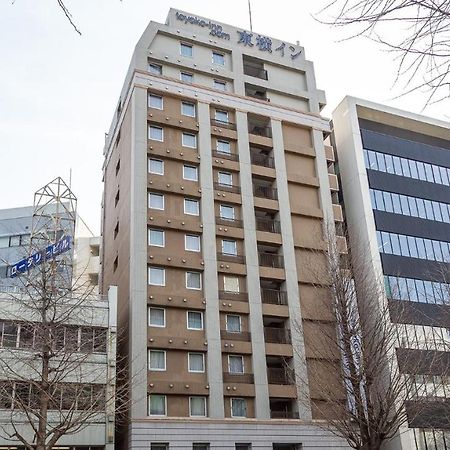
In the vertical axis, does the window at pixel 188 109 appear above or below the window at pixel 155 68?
below

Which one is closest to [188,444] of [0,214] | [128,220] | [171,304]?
[171,304]

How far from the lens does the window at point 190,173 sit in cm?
3962

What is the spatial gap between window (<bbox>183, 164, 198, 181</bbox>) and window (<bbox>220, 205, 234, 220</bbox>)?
8.70 ft

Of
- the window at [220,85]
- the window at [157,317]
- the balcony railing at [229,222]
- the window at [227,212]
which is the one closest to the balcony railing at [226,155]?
the window at [227,212]

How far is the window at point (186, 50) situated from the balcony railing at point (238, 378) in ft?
75.3

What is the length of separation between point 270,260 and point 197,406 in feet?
36.4

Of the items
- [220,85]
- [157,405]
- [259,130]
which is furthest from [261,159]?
[157,405]

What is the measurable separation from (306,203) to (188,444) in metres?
18.5

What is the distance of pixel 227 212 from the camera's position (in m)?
39.7

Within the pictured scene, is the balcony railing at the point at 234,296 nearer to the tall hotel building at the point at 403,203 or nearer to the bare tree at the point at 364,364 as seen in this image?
the bare tree at the point at 364,364

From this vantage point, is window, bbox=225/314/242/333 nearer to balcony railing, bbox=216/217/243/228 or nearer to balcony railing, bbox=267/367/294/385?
balcony railing, bbox=267/367/294/385

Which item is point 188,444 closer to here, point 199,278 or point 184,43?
point 199,278

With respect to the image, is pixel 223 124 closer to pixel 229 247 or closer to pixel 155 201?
pixel 155 201

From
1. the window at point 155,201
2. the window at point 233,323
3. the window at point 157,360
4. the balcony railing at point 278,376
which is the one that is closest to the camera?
the window at point 157,360
